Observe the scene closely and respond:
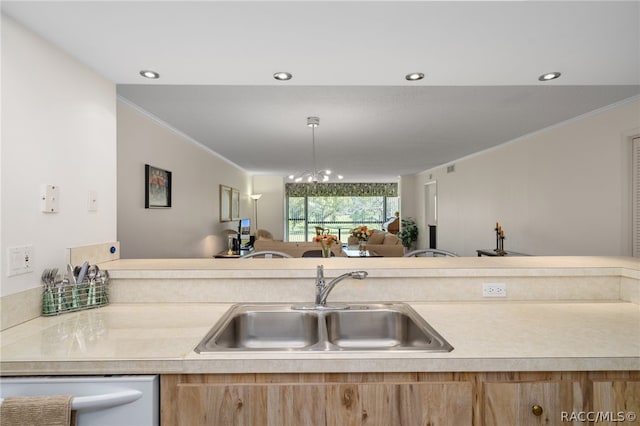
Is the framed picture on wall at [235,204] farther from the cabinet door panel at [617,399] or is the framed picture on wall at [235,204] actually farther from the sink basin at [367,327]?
the cabinet door panel at [617,399]

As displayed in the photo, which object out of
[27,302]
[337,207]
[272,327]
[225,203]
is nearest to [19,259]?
[27,302]

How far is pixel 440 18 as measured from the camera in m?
1.36

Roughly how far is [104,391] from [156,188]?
2836mm

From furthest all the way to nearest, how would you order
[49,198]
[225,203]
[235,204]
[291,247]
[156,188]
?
[235,204] → [225,203] → [291,247] → [156,188] → [49,198]

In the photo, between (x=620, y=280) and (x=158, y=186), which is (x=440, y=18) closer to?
(x=620, y=280)

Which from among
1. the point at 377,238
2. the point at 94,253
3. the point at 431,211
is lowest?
the point at 377,238

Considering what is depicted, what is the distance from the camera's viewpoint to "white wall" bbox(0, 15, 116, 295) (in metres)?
1.29

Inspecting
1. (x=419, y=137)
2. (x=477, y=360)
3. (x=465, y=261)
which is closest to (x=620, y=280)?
(x=465, y=261)

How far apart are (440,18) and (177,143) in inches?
142

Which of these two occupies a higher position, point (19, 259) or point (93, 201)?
point (93, 201)

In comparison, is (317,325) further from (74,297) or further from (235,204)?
(235,204)

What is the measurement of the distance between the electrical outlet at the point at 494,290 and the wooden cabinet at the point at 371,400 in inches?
24.2

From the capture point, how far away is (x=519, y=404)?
3.39 ft

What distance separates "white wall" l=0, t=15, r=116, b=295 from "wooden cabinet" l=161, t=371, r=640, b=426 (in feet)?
3.02
